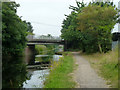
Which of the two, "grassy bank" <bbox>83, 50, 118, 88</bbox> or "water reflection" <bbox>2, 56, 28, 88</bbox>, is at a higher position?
"grassy bank" <bbox>83, 50, 118, 88</bbox>

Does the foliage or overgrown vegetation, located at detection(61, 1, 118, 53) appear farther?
the foliage

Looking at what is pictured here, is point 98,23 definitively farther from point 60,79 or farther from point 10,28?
point 60,79

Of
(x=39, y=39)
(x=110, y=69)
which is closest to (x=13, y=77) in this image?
(x=110, y=69)

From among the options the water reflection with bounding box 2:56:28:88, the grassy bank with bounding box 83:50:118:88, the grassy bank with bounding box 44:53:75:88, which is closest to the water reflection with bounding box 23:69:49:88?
the water reflection with bounding box 2:56:28:88

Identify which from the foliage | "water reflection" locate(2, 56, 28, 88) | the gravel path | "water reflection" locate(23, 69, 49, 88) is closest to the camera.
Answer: the gravel path

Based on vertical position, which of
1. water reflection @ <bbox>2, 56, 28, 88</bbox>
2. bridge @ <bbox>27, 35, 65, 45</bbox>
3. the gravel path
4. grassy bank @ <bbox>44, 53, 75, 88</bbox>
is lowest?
water reflection @ <bbox>2, 56, 28, 88</bbox>

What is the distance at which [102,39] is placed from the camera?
66.1 feet

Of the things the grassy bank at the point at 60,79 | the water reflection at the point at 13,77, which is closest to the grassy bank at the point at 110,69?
the grassy bank at the point at 60,79

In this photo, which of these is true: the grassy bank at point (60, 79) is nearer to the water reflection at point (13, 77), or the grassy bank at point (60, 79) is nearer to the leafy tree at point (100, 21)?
the water reflection at point (13, 77)

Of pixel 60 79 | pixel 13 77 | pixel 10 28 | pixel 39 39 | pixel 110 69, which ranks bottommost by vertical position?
pixel 13 77

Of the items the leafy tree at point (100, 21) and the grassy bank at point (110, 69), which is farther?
the leafy tree at point (100, 21)

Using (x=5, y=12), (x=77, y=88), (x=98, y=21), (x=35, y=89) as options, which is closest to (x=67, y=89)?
(x=77, y=88)

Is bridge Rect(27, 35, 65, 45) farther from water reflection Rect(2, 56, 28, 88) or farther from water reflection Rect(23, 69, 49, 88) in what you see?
water reflection Rect(23, 69, 49, 88)

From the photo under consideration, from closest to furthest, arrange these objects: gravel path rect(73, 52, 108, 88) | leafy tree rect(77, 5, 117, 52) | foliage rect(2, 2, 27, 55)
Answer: gravel path rect(73, 52, 108, 88) → leafy tree rect(77, 5, 117, 52) → foliage rect(2, 2, 27, 55)
